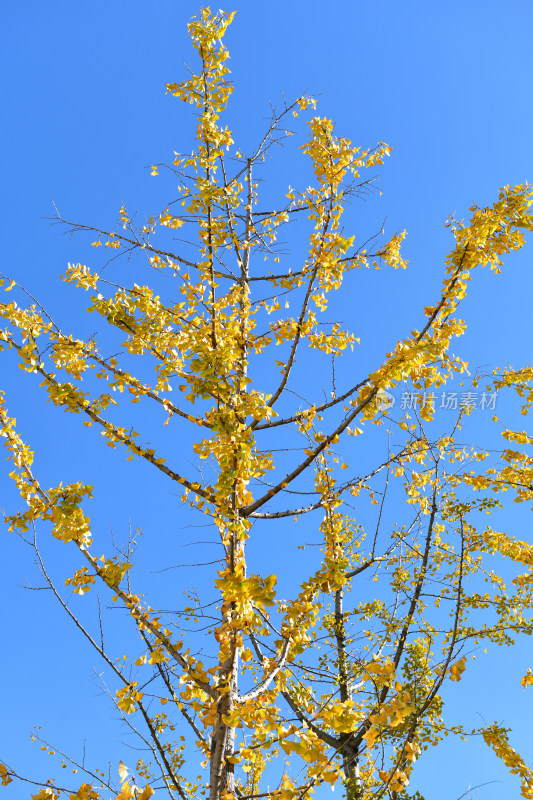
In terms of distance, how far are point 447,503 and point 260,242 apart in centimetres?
355

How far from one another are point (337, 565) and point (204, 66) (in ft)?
10.5

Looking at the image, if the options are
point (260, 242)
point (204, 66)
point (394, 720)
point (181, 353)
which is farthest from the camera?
point (260, 242)

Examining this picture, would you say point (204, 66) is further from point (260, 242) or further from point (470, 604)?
point (470, 604)

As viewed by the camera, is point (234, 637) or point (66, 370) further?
point (66, 370)

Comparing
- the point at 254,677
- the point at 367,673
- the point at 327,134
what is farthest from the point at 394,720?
the point at 254,677

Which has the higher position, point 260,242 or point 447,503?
point 260,242

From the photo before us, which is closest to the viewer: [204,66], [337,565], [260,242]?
[337,565]

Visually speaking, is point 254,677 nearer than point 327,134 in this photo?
No

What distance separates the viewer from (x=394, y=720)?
7.45 ft

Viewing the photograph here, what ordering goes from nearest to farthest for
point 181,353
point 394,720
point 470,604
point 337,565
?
point 394,720, point 337,565, point 181,353, point 470,604

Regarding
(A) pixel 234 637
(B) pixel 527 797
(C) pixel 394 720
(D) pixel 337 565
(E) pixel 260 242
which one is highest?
(E) pixel 260 242

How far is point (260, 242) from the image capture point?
5090 millimetres

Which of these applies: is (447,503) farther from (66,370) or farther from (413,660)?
(66,370)

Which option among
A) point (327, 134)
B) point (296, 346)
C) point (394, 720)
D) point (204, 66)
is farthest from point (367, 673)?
point (327, 134)
